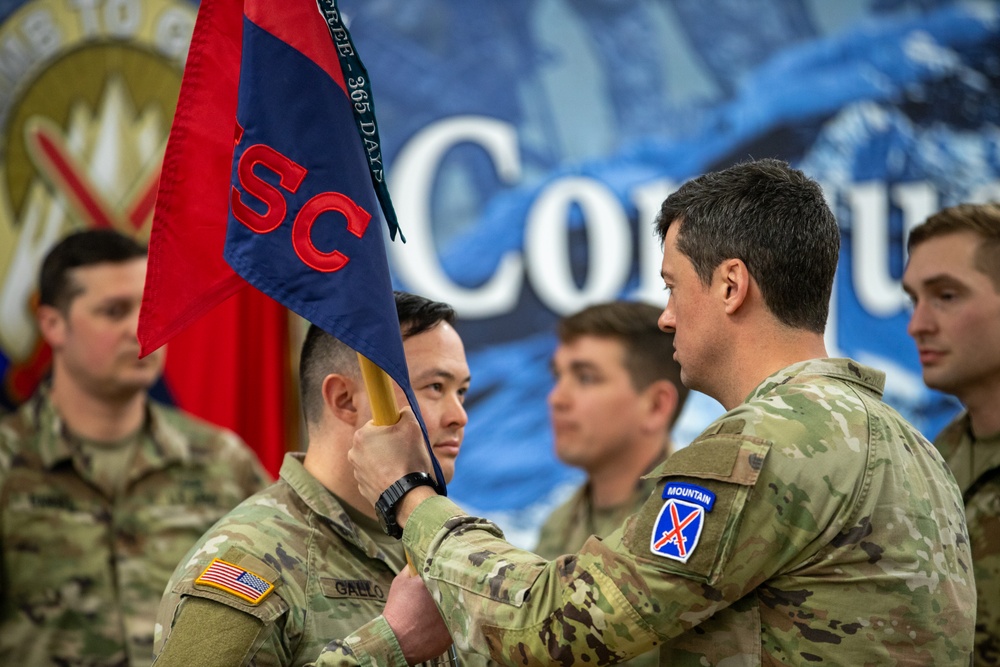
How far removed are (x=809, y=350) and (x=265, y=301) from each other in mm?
3256

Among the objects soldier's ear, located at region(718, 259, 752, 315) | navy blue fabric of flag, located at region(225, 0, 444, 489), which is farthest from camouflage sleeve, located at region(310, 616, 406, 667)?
soldier's ear, located at region(718, 259, 752, 315)

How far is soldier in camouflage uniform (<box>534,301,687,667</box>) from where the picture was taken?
3.79 metres

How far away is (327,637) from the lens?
2059 millimetres

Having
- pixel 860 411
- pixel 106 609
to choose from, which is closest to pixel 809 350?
pixel 860 411

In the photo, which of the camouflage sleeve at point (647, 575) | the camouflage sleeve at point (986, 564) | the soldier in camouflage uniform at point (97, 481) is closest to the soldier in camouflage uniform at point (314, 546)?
the camouflage sleeve at point (647, 575)

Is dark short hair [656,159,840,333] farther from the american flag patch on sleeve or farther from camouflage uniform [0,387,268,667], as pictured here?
camouflage uniform [0,387,268,667]

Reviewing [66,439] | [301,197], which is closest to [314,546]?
[301,197]

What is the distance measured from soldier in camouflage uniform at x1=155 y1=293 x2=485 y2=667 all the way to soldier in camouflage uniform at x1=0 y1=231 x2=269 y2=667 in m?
1.49

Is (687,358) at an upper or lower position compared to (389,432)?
upper

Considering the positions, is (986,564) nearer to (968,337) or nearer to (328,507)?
(968,337)

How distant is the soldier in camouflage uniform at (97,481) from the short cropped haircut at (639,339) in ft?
4.19

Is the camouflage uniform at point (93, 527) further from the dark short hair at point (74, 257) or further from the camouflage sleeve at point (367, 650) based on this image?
the camouflage sleeve at point (367, 650)

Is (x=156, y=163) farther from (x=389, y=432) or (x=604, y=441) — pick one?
(x=389, y=432)

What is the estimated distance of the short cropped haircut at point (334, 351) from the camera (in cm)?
238
